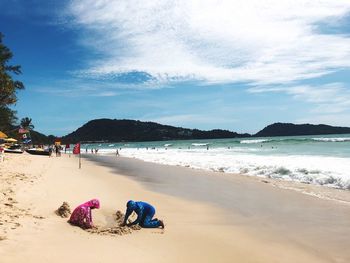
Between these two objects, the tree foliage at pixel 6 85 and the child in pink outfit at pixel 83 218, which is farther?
the tree foliage at pixel 6 85

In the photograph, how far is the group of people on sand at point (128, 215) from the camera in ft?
29.6

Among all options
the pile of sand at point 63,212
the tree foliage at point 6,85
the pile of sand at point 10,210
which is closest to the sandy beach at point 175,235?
the pile of sand at point 10,210

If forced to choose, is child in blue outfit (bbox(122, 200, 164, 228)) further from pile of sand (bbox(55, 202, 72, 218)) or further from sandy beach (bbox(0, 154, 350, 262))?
pile of sand (bbox(55, 202, 72, 218))

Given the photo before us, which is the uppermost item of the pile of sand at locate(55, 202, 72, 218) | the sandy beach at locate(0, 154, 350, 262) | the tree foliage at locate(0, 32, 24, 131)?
the tree foliage at locate(0, 32, 24, 131)

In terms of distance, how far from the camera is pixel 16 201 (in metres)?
11.0

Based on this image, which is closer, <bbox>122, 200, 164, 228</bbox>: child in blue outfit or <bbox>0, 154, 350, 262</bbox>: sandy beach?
<bbox>0, 154, 350, 262</bbox>: sandy beach

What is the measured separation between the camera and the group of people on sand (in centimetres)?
901

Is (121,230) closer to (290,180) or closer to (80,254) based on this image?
(80,254)

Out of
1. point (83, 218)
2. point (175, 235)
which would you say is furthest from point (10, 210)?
point (175, 235)

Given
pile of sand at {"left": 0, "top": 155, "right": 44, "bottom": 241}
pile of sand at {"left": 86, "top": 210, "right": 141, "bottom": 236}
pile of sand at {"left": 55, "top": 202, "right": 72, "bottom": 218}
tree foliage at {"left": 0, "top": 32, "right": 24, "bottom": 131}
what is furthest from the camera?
tree foliage at {"left": 0, "top": 32, "right": 24, "bottom": 131}

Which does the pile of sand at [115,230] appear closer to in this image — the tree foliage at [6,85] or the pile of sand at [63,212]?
the pile of sand at [63,212]

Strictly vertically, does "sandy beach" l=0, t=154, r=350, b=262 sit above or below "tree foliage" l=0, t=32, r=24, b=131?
below

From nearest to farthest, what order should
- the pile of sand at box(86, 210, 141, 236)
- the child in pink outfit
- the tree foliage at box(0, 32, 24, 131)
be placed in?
the pile of sand at box(86, 210, 141, 236) → the child in pink outfit → the tree foliage at box(0, 32, 24, 131)

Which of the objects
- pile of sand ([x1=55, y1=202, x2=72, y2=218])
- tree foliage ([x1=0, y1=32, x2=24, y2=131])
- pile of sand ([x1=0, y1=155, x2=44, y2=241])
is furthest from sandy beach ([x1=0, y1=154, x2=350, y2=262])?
tree foliage ([x1=0, y1=32, x2=24, y2=131])
